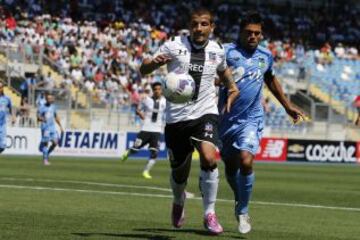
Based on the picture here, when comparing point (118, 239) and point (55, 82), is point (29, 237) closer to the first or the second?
point (118, 239)

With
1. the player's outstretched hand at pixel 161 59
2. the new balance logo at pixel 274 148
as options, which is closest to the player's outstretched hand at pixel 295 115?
the player's outstretched hand at pixel 161 59

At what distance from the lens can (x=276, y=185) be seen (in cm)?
2400

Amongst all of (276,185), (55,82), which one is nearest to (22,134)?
(55,82)

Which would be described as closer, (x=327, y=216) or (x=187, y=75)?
(x=187, y=75)

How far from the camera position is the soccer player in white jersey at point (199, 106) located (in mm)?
11031

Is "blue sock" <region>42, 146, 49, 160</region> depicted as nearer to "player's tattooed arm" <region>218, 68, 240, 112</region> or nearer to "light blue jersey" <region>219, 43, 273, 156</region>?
"light blue jersey" <region>219, 43, 273, 156</region>

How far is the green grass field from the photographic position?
438 inches

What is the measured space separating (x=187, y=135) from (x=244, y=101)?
108 centimetres

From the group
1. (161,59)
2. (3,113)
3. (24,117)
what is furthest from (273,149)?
(161,59)

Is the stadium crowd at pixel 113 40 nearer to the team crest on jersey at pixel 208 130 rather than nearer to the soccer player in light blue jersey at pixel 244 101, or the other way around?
the soccer player in light blue jersey at pixel 244 101

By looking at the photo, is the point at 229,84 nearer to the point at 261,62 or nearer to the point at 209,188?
the point at 261,62

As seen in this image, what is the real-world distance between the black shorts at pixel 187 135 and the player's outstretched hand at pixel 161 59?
2.49 ft

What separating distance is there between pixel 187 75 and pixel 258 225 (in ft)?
8.51

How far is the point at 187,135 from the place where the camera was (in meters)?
11.2
